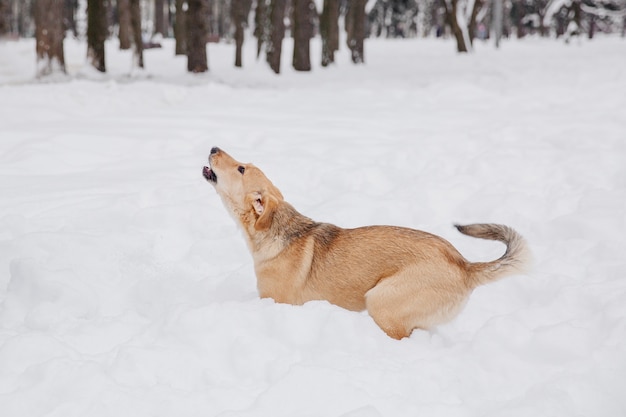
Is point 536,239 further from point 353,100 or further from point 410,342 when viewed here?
point 353,100

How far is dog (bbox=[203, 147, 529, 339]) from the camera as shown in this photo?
4.13 m

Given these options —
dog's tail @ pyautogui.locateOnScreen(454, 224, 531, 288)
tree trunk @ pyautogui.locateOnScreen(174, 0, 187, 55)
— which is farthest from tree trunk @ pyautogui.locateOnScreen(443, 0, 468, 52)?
dog's tail @ pyautogui.locateOnScreen(454, 224, 531, 288)

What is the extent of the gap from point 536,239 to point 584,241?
45 cm

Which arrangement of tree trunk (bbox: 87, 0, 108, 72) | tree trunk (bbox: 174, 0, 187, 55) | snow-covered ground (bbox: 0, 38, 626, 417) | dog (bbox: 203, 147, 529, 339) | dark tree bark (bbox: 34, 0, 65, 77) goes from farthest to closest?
tree trunk (bbox: 174, 0, 187, 55)
tree trunk (bbox: 87, 0, 108, 72)
dark tree bark (bbox: 34, 0, 65, 77)
dog (bbox: 203, 147, 529, 339)
snow-covered ground (bbox: 0, 38, 626, 417)

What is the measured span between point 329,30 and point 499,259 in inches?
849

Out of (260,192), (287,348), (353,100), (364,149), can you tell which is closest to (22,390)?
(287,348)

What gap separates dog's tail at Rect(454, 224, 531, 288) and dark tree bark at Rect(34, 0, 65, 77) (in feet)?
40.3

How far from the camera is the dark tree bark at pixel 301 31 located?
20125 millimetres

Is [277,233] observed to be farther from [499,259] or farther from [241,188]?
[499,259]

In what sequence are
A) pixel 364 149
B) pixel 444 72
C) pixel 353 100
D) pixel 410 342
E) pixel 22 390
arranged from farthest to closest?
pixel 444 72 < pixel 353 100 < pixel 364 149 < pixel 410 342 < pixel 22 390

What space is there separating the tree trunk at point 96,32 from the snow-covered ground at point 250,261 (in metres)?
4.20

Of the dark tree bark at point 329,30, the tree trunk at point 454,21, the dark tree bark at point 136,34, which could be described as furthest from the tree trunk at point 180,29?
the tree trunk at point 454,21

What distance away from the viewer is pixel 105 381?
3.27 m

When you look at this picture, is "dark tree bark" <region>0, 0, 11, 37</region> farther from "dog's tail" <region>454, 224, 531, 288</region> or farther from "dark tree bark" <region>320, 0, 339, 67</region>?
"dog's tail" <region>454, 224, 531, 288</region>
